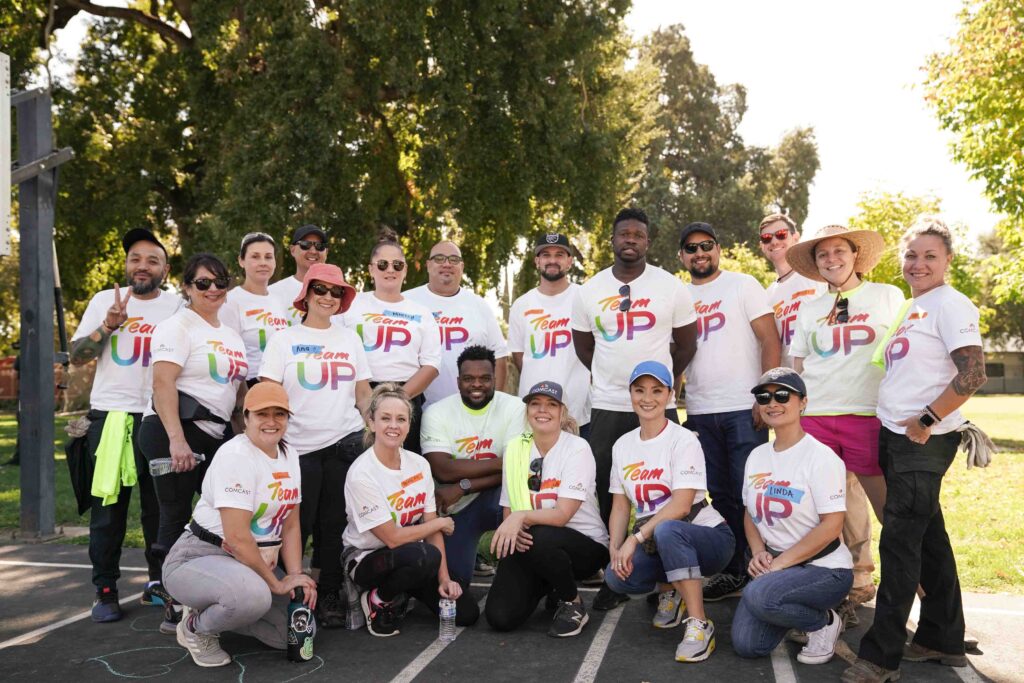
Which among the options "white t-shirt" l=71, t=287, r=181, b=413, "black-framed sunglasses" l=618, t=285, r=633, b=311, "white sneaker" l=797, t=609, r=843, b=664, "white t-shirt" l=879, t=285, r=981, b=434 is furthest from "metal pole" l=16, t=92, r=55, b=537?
"white t-shirt" l=879, t=285, r=981, b=434

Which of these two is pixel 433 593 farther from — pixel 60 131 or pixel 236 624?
pixel 60 131

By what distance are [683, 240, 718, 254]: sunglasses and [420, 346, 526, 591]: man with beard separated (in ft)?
5.01

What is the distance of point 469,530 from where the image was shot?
582 centimetres

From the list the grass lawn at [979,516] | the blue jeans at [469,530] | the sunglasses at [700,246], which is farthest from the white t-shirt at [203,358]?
the grass lawn at [979,516]

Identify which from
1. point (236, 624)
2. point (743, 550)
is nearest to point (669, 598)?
point (743, 550)

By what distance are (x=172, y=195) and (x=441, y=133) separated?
9.29 m

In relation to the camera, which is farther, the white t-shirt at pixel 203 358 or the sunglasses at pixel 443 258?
the sunglasses at pixel 443 258

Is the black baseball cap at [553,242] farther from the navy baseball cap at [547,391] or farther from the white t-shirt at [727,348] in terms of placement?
the navy baseball cap at [547,391]

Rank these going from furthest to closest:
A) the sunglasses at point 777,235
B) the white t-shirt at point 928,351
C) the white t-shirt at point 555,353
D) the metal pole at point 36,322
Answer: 1. the metal pole at point 36,322
2. the white t-shirt at point 555,353
3. the sunglasses at point 777,235
4. the white t-shirt at point 928,351

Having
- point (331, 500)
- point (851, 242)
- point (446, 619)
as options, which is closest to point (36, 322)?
point (331, 500)

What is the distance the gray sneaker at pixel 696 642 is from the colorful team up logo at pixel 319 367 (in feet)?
8.20

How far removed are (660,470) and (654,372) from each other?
0.58 metres

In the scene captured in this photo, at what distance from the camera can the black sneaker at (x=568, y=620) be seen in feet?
16.5

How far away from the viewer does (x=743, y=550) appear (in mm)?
5883
